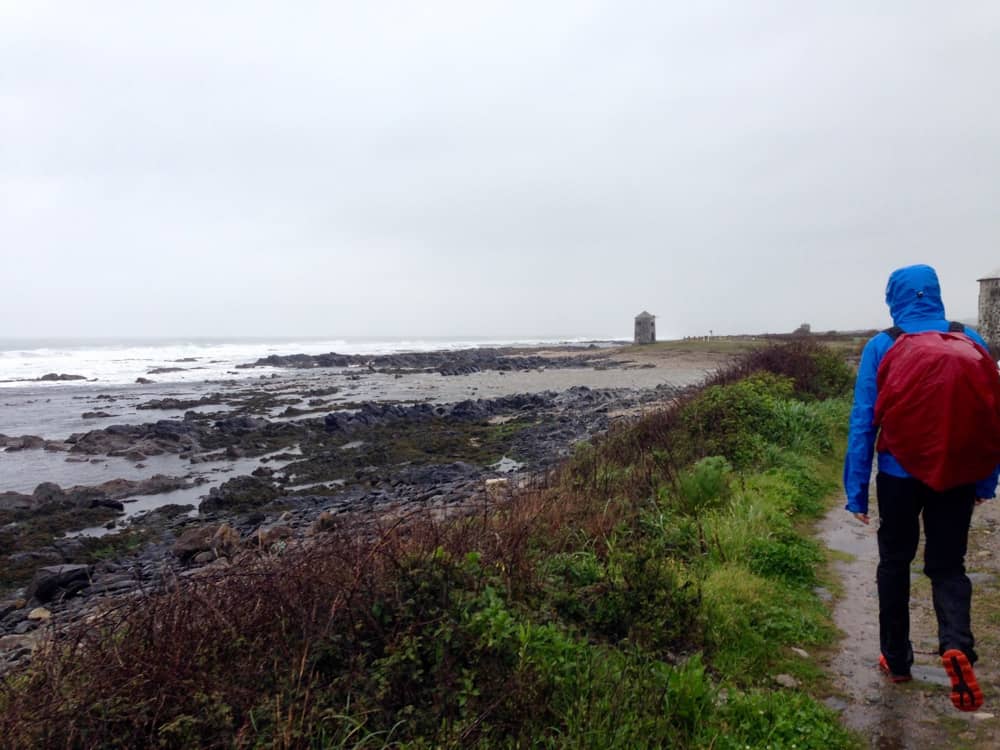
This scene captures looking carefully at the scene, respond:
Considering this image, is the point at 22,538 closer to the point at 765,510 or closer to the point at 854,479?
the point at 765,510

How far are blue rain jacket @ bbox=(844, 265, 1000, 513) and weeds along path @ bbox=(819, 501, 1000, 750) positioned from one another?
3.27 feet

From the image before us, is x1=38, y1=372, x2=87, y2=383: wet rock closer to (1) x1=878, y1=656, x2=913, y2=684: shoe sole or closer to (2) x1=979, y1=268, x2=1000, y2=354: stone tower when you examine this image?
(1) x1=878, y1=656, x2=913, y2=684: shoe sole

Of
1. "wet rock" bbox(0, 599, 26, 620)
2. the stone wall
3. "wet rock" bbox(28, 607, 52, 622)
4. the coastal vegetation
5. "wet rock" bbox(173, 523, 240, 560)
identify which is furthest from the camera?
the stone wall

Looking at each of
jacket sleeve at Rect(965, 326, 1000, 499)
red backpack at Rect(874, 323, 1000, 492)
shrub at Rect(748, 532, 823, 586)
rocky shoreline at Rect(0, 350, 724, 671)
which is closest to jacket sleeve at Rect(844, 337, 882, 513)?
red backpack at Rect(874, 323, 1000, 492)

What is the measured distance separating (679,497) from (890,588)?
9.79 feet

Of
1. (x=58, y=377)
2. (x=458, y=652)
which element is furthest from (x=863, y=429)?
(x=58, y=377)

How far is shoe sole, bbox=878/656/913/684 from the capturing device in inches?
129

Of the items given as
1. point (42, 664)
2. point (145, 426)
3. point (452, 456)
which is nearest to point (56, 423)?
point (145, 426)

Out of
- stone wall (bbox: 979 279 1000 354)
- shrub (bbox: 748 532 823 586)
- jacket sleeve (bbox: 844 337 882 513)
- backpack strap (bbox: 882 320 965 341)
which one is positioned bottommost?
shrub (bbox: 748 532 823 586)

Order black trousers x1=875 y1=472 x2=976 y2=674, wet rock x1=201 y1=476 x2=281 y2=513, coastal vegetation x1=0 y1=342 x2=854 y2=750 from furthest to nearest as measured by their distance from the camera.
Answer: wet rock x1=201 y1=476 x2=281 y2=513 → black trousers x1=875 y1=472 x2=976 y2=674 → coastal vegetation x1=0 y1=342 x2=854 y2=750

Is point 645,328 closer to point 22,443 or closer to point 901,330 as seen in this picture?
point 22,443

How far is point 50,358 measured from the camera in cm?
6619

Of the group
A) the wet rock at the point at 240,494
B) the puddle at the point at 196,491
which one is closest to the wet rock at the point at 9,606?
the puddle at the point at 196,491

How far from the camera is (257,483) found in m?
13.2
